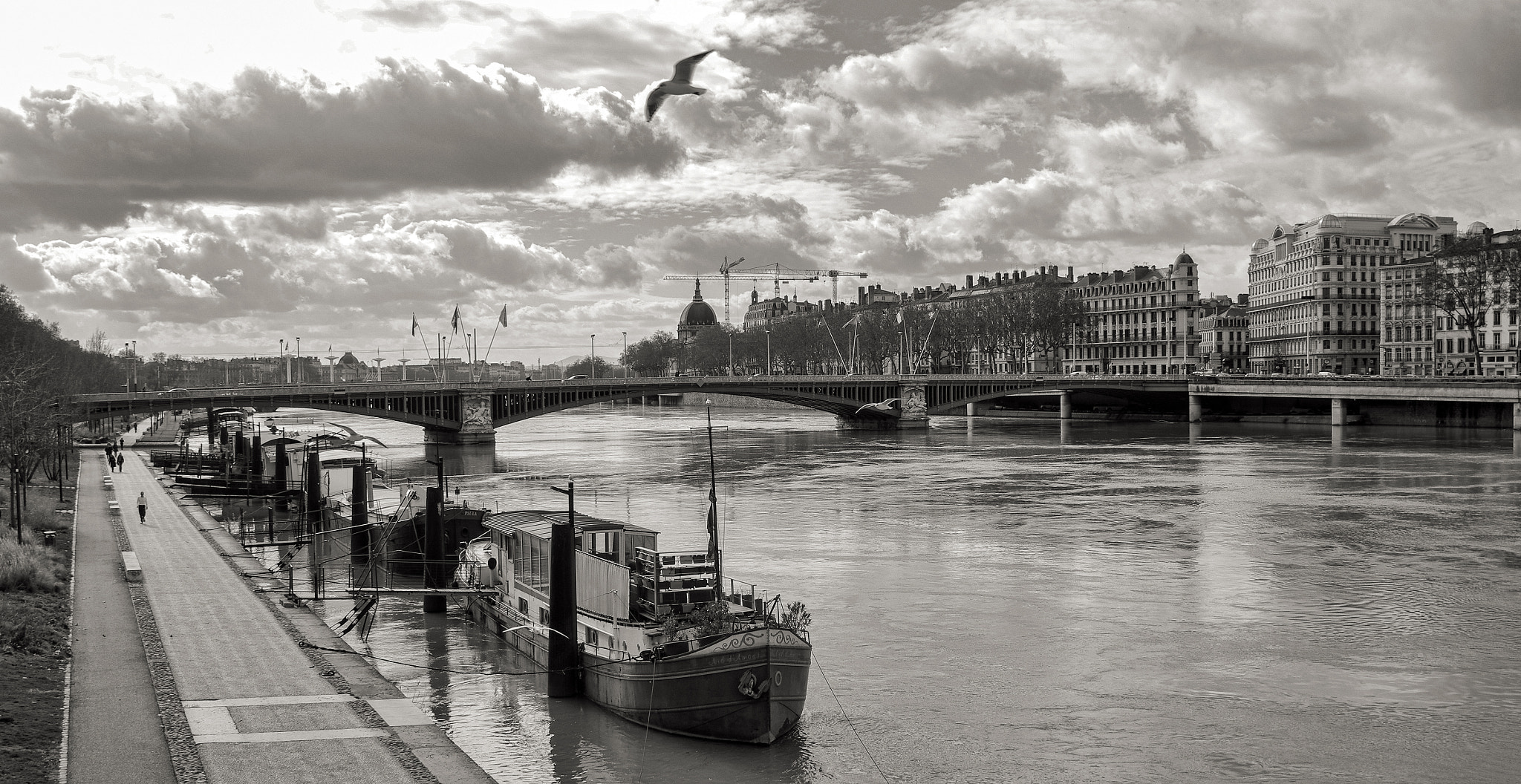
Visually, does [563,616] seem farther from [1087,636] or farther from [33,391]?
[33,391]

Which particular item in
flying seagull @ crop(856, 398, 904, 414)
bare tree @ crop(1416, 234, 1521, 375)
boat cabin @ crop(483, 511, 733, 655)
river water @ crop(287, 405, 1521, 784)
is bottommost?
river water @ crop(287, 405, 1521, 784)

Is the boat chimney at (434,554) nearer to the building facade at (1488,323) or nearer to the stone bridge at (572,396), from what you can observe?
the stone bridge at (572,396)

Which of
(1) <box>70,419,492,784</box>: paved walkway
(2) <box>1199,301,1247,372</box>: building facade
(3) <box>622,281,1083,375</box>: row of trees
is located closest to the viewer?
(1) <box>70,419,492,784</box>: paved walkway

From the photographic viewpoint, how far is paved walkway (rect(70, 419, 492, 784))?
19.3 m

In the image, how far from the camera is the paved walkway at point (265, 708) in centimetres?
1927

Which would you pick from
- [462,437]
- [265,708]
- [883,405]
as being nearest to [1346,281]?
[883,405]

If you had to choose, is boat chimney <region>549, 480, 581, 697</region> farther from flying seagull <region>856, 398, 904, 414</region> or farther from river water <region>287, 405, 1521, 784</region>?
flying seagull <region>856, 398, 904, 414</region>

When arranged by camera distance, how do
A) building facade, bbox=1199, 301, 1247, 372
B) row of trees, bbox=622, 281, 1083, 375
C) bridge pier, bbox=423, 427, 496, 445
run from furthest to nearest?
building facade, bbox=1199, 301, 1247, 372 < row of trees, bbox=622, 281, 1083, 375 < bridge pier, bbox=423, 427, 496, 445

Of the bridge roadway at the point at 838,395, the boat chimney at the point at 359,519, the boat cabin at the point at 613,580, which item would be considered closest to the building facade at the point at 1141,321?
the bridge roadway at the point at 838,395

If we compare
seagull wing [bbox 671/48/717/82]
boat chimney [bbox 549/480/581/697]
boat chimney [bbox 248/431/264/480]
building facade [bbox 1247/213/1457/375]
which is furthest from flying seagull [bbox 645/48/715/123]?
building facade [bbox 1247/213/1457/375]

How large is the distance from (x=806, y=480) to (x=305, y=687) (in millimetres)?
49000

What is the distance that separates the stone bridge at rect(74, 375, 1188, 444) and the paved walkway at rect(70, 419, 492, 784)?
204ft

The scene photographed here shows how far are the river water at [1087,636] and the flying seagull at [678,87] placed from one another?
1073cm

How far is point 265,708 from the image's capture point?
22.4 meters
